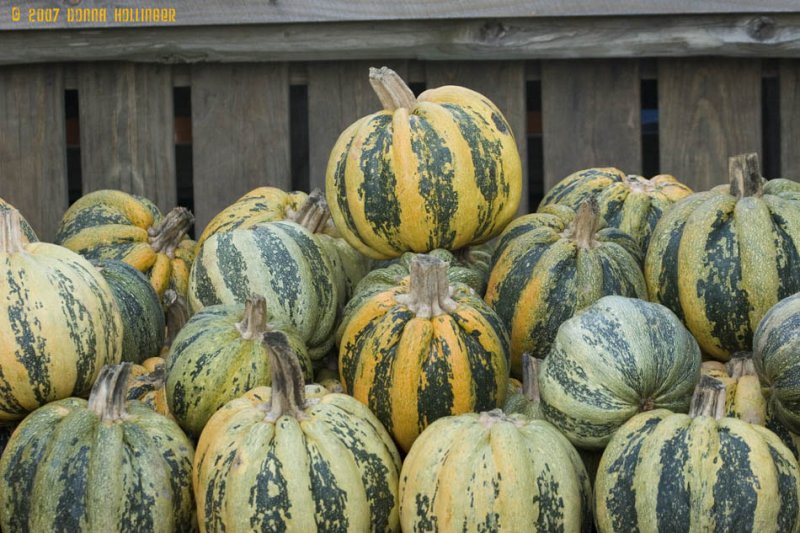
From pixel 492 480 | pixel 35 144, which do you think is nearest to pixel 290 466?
pixel 492 480

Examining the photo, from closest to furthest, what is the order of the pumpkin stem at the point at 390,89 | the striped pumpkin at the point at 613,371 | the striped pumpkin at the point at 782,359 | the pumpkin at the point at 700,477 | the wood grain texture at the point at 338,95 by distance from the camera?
the pumpkin at the point at 700,477
the striped pumpkin at the point at 782,359
the striped pumpkin at the point at 613,371
the pumpkin stem at the point at 390,89
the wood grain texture at the point at 338,95

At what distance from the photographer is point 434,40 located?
5543mm

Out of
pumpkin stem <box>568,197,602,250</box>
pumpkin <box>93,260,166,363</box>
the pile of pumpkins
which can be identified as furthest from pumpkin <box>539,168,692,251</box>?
pumpkin <box>93,260,166,363</box>

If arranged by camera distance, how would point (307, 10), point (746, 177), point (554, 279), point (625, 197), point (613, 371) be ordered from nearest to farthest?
point (613, 371) → point (746, 177) → point (554, 279) → point (625, 197) → point (307, 10)

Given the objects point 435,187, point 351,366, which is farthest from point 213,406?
point 435,187

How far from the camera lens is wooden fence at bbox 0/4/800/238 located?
18.0 feet

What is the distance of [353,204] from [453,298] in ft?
2.21

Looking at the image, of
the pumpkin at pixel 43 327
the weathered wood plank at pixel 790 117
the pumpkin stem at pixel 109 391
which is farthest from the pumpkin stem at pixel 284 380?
the weathered wood plank at pixel 790 117

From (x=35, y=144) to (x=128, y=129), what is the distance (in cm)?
45

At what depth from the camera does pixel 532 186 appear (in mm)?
6039

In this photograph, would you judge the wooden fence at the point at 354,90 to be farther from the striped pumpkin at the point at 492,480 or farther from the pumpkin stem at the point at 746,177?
the striped pumpkin at the point at 492,480

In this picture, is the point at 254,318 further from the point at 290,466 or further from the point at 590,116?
the point at 590,116

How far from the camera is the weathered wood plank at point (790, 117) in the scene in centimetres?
561

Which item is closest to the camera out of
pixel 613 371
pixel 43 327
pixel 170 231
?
pixel 613 371
